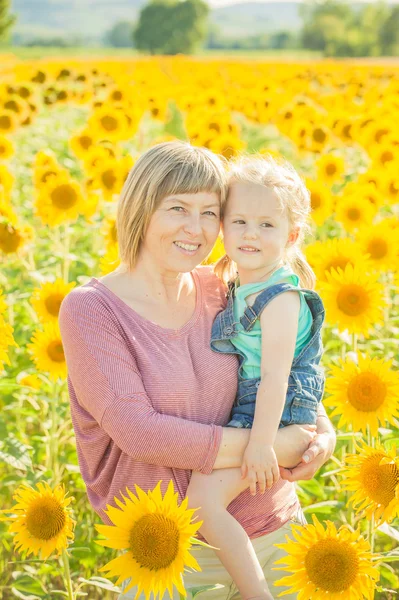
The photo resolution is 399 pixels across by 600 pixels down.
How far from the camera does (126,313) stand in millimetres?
2441

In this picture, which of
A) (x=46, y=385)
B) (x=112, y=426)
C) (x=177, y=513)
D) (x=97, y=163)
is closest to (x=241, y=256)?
(x=112, y=426)

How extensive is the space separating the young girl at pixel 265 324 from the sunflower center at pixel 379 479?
276 millimetres

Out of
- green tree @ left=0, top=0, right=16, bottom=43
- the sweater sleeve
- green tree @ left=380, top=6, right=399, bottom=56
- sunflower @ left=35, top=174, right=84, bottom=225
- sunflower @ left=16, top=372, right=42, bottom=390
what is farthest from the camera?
green tree @ left=380, top=6, right=399, bottom=56

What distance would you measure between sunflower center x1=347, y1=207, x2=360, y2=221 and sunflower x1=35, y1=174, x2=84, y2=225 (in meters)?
1.44

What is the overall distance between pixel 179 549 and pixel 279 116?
665 cm

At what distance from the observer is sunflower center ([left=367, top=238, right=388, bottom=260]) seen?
3.91m

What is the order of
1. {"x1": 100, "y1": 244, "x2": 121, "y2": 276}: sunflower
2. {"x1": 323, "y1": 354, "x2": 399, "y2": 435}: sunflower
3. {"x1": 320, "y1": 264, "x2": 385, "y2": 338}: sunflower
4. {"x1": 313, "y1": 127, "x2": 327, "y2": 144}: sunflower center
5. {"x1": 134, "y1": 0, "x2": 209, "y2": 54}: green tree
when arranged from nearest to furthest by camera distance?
{"x1": 323, "y1": 354, "x2": 399, "y2": 435}: sunflower, {"x1": 320, "y1": 264, "x2": 385, "y2": 338}: sunflower, {"x1": 100, "y1": 244, "x2": 121, "y2": 276}: sunflower, {"x1": 313, "y1": 127, "x2": 327, "y2": 144}: sunflower center, {"x1": 134, "y1": 0, "x2": 209, "y2": 54}: green tree

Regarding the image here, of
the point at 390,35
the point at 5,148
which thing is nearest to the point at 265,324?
the point at 5,148

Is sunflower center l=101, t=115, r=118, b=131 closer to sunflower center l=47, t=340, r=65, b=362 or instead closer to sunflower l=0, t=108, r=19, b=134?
sunflower l=0, t=108, r=19, b=134

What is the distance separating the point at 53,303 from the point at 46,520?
4.55ft

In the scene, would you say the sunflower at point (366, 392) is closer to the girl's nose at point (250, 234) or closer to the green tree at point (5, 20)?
the girl's nose at point (250, 234)

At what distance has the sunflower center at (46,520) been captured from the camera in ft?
7.11

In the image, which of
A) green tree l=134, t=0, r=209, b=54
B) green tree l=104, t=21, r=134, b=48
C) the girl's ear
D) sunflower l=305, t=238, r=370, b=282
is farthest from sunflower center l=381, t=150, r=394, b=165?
green tree l=104, t=21, r=134, b=48

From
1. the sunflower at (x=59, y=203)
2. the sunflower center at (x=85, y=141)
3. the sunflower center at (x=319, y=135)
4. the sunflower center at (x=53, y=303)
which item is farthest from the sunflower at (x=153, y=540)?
the sunflower center at (x=319, y=135)
